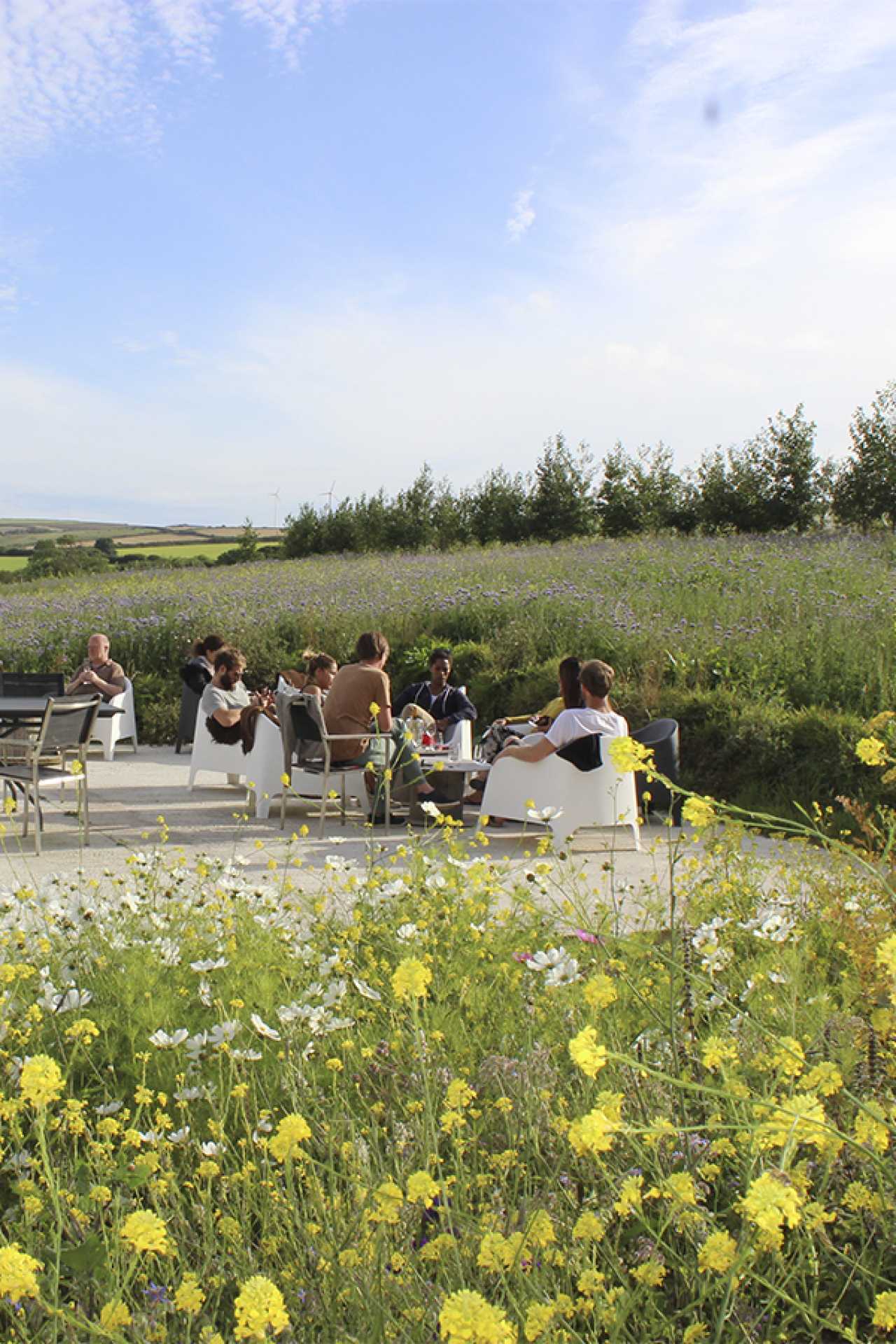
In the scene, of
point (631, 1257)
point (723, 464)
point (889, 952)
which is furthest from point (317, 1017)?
point (723, 464)

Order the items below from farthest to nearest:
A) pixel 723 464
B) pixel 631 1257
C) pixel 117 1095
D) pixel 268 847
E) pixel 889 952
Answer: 1. pixel 723 464
2. pixel 268 847
3. pixel 117 1095
4. pixel 631 1257
5. pixel 889 952

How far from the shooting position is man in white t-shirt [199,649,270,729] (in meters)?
10.2

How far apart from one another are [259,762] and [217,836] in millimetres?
1229

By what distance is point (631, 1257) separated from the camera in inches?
85.7

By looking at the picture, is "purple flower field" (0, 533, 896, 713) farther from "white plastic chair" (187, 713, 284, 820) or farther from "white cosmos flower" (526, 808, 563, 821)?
"white cosmos flower" (526, 808, 563, 821)

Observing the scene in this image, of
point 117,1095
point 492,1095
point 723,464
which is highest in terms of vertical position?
point 723,464

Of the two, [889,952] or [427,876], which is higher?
[889,952]

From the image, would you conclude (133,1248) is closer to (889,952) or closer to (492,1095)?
(492,1095)

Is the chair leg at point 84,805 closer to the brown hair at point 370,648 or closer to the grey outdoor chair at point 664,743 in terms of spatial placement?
the brown hair at point 370,648

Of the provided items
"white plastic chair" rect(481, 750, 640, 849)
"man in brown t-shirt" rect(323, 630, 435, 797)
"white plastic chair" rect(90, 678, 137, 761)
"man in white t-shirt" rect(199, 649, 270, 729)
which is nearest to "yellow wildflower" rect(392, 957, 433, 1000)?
"white plastic chair" rect(481, 750, 640, 849)

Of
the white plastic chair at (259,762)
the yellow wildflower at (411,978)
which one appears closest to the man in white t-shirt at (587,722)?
the white plastic chair at (259,762)

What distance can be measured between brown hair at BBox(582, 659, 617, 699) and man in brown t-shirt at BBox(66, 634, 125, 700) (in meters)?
6.11

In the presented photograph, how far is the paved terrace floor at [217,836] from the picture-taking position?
6906mm

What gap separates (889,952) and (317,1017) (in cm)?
164
